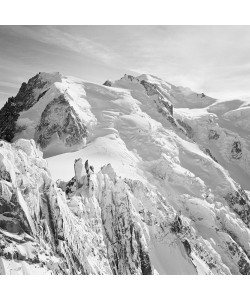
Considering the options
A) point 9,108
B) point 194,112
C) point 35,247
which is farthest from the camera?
point 194,112

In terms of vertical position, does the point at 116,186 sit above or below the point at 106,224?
above

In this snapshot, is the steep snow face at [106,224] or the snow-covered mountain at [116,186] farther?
the snow-covered mountain at [116,186]

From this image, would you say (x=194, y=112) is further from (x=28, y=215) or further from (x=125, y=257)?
(x=28, y=215)

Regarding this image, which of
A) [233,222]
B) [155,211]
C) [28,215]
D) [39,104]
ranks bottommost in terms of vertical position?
[233,222]

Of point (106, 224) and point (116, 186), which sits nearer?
point (106, 224)

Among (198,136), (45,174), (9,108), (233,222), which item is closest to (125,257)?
(45,174)

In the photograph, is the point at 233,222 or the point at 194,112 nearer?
the point at 233,222

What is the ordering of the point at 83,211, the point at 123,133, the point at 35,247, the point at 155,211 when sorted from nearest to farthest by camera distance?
1. the point at 35,247
2. the point at 83,211
3. the point at 155,211
4. the point at 123,133

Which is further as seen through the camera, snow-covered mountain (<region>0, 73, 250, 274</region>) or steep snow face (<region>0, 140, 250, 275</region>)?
snow-covered mountain (<region>0, 73, 250, 274</region>)
